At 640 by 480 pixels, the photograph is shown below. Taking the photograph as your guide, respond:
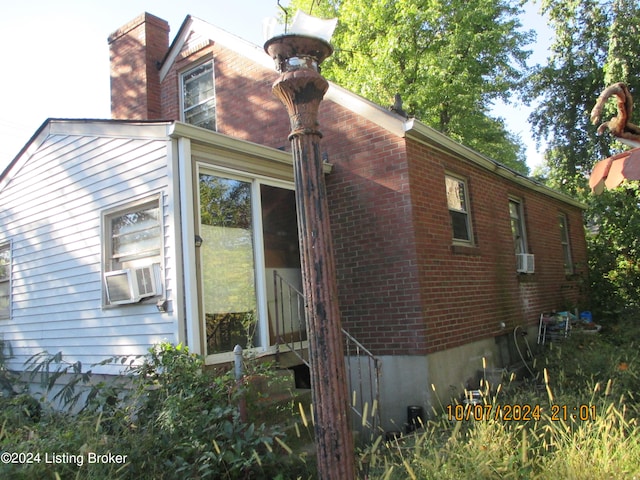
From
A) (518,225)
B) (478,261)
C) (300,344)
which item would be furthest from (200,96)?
(518,225)

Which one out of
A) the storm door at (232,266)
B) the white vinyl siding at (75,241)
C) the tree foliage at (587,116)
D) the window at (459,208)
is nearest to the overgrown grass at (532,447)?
the storm door at (232,266)

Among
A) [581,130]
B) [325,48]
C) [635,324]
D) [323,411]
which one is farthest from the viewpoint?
[581,130]

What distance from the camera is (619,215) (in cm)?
1382

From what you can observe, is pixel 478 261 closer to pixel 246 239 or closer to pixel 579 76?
pixel 246 239

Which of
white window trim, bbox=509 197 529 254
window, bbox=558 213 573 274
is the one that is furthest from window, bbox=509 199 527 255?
window, bbox=558 213 573 274

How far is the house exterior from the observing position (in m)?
5.58

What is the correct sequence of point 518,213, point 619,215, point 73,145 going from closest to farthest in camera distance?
1. point 73,145
2. point 518,213
3. point 619,215

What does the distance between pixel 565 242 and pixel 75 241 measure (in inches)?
446

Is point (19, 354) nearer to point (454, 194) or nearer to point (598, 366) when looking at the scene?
point (454, 194)

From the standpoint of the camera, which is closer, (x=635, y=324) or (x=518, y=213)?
(x=635, y=324)

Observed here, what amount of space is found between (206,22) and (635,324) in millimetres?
10203

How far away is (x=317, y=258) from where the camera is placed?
2480 mm

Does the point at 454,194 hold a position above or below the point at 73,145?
below

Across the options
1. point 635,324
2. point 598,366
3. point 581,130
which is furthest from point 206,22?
point 581,130
